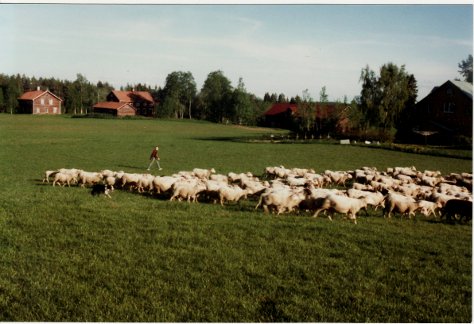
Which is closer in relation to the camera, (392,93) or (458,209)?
(458,209)

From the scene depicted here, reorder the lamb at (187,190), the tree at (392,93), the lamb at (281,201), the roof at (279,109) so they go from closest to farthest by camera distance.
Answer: the lamb at (281,201) → the lamb at (187,190) → the tree at (392,93) → the roof at (279,109)

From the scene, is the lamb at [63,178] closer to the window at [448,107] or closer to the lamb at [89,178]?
the lamb at [89,178]

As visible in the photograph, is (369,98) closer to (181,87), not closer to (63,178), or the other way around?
(63,178)

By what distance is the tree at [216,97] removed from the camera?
106 metres

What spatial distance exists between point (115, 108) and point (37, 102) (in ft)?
71.5

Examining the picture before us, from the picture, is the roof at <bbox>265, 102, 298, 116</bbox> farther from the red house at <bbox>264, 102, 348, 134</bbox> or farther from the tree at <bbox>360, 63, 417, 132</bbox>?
the tree at <bbox>360, 63, 417, 132</bbox>

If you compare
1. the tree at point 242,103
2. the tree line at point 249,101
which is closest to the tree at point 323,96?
the tree line at point 249,101

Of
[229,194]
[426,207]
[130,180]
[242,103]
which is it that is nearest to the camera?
[426,207]

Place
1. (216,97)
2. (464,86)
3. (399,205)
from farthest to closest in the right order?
(216,97), (464,86), (399,205)

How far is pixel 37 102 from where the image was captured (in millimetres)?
89250

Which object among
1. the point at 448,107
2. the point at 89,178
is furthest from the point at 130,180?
the point at 448,107

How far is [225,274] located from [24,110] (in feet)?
305

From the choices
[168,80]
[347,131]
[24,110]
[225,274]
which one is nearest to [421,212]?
[225,274]

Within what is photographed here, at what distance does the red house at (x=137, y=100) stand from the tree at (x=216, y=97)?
1623 cm
